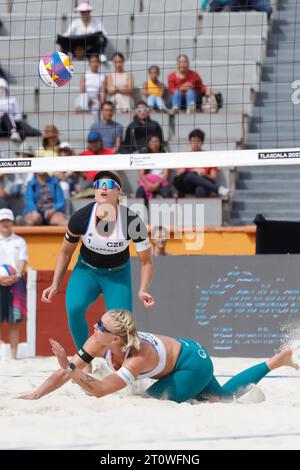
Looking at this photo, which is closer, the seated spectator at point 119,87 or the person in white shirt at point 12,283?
the person in white shirt at point 12,283

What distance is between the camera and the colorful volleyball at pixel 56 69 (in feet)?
26.1

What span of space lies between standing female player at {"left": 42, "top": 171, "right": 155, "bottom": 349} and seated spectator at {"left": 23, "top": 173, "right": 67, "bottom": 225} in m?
4.19

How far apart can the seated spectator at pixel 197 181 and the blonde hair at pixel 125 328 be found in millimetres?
5741

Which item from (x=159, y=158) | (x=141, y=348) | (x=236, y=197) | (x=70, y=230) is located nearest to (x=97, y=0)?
(x=236, y=197)

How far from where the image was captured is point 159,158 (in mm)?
7691

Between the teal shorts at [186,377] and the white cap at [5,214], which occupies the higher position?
the white cap at [5,214]

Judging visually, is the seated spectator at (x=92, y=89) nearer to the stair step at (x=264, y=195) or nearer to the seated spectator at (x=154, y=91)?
the seated spectator at (x=154, y=91)

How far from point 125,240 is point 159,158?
115 centimetres

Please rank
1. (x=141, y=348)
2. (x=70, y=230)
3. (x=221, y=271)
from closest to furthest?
(x=141, y=348)
(x=70, y=230)
(x=221, y=271)

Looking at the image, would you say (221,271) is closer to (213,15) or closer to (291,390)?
(291,390)

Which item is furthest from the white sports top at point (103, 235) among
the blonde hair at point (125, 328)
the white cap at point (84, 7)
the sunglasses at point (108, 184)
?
the white cap at point (84, 7)

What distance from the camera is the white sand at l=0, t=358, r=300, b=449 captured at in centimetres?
468

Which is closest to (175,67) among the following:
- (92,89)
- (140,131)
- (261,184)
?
(92,89)

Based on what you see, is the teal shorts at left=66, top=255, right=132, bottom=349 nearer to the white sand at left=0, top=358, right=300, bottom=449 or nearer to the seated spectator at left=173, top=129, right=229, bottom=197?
the white sand at left=0, top=358, right=300, bottom=449
